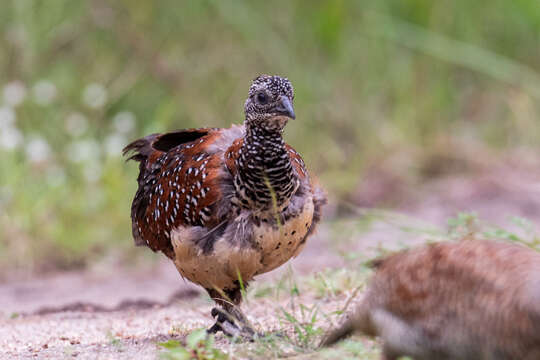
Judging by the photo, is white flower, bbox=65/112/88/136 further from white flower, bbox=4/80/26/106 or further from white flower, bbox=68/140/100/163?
white flower, bbox=4/80/26/106

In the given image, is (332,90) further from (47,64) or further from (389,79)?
(47,64)

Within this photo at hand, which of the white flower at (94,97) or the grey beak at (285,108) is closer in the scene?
the grey beak at (285,108)

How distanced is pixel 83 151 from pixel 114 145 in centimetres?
27

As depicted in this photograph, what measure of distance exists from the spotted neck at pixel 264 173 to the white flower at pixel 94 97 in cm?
453

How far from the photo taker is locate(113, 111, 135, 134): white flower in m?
7.67

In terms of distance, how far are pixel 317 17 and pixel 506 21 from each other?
1884 millimetres

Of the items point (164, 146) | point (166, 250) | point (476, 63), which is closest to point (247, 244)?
point (166, 250)

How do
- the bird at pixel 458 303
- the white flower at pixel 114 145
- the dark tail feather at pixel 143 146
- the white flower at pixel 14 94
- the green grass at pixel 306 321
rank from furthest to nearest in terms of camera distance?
the white flower at pixel 14 94
the white flower at pixel 114 145
the dark tail feather at pixel 143 146
the green grass at pixel 306 321
the bird at pixel 458 303

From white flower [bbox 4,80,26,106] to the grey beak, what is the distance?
467 cm

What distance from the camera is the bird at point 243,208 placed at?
3342 millimetres

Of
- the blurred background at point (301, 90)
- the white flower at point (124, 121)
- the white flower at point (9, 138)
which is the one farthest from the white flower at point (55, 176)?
the white flower at point (124, 121)

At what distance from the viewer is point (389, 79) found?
26.2ft

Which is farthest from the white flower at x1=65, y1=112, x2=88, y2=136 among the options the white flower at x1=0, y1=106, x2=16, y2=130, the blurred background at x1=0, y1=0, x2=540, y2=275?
the white flower at x1=0, y1=106, x2=16, y2=130

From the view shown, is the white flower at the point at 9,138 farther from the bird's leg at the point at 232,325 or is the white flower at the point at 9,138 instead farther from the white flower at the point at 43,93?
the bird's leg at the point at 232,325
